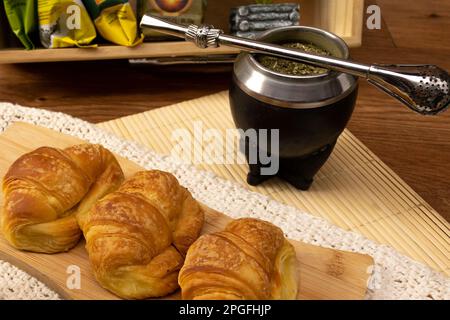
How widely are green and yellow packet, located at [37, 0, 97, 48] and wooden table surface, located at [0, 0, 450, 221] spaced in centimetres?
14

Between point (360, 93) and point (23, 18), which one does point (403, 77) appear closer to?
point (360, 93)

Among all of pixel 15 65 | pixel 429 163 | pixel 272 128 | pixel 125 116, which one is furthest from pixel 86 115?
pixel 429 163

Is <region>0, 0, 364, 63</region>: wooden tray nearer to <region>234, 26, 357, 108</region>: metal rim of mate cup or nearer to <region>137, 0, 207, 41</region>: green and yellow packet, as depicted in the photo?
<region>137, 0, 207, 41</region>: green and yellow packet

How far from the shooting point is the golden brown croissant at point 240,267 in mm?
768

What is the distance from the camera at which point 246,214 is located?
3.44 ft

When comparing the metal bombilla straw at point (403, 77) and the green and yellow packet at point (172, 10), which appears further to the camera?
the green and yellow packet at point (172, 10)

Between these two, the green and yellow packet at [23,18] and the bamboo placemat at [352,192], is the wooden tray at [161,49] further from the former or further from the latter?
the bamboo placemat at [352,192]

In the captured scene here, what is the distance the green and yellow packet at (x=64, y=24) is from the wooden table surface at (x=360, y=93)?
14cm

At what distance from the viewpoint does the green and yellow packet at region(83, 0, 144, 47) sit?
1.31 metres

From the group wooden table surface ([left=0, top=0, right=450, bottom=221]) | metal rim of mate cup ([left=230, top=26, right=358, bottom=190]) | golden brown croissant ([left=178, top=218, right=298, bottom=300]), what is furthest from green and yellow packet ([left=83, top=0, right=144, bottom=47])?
golden brown croissant ([left=178, top=218, right=298, bottom=300])

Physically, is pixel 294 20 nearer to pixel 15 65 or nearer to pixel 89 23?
pixel 89 23

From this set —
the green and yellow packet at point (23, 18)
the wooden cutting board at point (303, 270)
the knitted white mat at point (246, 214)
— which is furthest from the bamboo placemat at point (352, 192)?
the green and yellow packet at point (23, 18)
